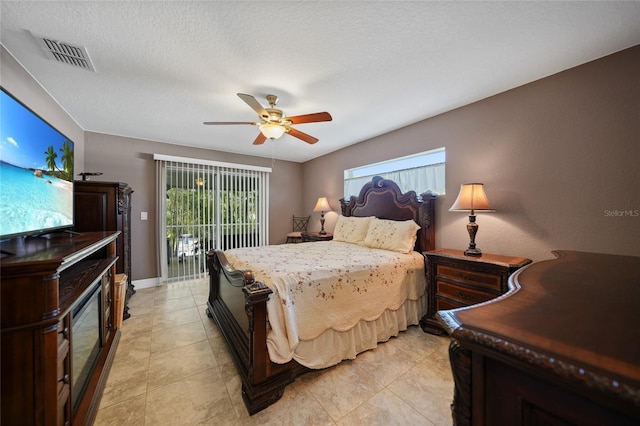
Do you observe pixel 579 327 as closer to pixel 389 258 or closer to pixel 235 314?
pixel 389 258

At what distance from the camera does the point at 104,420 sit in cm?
141

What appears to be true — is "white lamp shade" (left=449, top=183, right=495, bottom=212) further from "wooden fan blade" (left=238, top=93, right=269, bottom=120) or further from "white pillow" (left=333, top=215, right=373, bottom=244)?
"wooden fan blade" (left=238, top=93, right=269, bottom=120)

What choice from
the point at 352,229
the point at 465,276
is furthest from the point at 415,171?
the point at 465,276

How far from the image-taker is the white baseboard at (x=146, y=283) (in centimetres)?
372

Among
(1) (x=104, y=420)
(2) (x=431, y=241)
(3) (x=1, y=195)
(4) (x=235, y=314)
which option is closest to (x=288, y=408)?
(4) (x=235, y=314)

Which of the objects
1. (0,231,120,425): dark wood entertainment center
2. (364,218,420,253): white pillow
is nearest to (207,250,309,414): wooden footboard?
(0,231,120,425): dark wood entertainment center

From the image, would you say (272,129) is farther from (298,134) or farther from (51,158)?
(51,158)

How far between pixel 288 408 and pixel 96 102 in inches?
136

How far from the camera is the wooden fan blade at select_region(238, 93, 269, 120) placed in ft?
6.09

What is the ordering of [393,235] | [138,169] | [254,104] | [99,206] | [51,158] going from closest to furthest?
[51,158]
[254,104]
[99,206]
[393,235]
[138,169]

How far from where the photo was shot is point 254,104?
1.98 m

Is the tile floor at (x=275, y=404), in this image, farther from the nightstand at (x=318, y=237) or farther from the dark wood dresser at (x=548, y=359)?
the nightstand at (x=318, y=237)

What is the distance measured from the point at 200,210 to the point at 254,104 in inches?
115

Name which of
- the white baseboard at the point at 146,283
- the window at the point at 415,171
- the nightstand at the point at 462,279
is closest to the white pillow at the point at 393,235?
the nightstand at the point at 462,279
